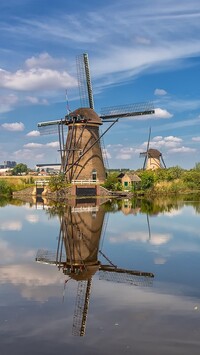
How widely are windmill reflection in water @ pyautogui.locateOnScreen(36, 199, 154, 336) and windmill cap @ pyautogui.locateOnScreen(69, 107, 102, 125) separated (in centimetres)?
2798

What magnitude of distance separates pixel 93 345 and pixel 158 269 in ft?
17.2

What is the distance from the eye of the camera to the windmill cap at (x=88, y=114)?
45.8 metres

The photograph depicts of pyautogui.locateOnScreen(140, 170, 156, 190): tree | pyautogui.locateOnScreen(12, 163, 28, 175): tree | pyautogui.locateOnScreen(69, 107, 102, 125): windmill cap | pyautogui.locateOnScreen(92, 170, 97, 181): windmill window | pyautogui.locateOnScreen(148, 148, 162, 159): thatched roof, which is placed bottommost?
pyautogui.locateOnScreen(140, 170, 156, 190): tree

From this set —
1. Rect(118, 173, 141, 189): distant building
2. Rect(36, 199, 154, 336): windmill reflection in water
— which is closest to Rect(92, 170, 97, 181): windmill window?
Rect(118, 173, 141, 189): distant building

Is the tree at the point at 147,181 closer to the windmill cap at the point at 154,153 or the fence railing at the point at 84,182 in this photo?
the fence railing at the point at 84,182

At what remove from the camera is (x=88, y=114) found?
1818 inches

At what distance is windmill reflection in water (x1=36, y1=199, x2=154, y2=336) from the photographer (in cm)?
796

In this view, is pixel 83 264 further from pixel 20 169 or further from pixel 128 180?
pixel 20 169

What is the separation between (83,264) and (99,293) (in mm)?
3032

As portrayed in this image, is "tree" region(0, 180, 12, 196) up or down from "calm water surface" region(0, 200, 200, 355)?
up

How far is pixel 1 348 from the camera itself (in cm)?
596

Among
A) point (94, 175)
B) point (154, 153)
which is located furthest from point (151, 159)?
point (94, 175)

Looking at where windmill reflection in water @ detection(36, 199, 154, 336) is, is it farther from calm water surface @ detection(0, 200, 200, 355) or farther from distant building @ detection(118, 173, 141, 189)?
distant building @ detection(118, 173, 141, 189)

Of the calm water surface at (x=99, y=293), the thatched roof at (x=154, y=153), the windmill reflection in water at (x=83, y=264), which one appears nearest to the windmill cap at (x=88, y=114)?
the thatched roof at (x=154, y=153)
